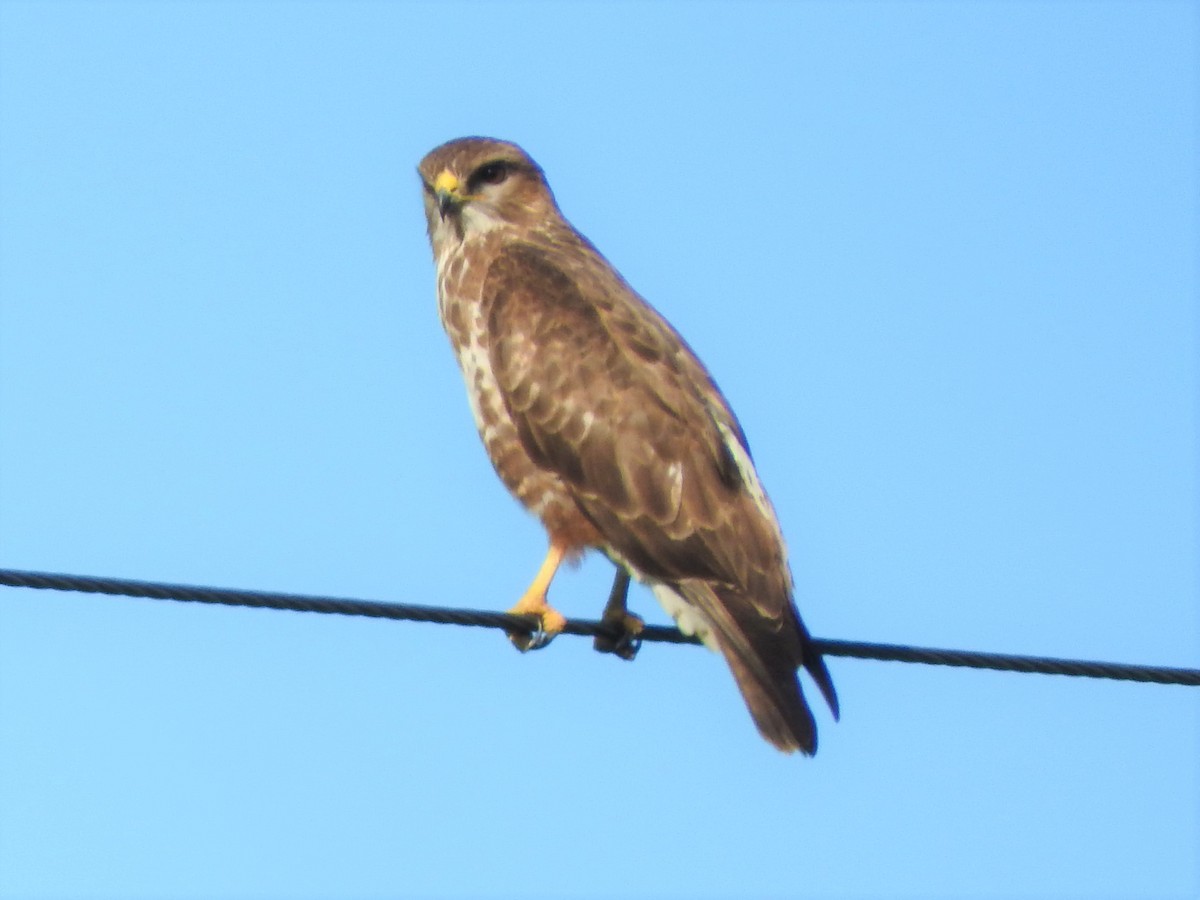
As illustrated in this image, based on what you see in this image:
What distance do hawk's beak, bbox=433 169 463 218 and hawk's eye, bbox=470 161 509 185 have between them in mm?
128

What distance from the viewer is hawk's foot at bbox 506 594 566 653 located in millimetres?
6895

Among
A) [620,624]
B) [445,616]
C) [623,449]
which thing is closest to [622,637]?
[620,624]

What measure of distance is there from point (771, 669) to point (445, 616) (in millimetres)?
1495

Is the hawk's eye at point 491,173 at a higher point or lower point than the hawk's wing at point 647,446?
higher

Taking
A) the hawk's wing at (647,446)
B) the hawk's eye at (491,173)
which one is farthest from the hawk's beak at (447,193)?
the hawk's wing at (647,446)

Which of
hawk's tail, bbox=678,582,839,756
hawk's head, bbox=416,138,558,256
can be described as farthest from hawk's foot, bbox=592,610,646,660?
hawk's head, bbox=416,138,558,256

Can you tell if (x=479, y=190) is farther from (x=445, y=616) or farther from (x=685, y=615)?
(x=445, y=616)

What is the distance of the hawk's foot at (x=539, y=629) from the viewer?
689 cm

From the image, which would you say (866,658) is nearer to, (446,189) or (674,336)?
(674,336)

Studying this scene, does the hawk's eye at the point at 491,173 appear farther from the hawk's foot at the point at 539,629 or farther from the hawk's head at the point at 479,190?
the hawk's foot at the point at 539,629

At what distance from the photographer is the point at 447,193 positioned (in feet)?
27.1

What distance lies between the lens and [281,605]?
16.0ft

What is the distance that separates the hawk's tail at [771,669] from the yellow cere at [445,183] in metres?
2.59

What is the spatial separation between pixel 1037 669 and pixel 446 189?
3.98 meters
